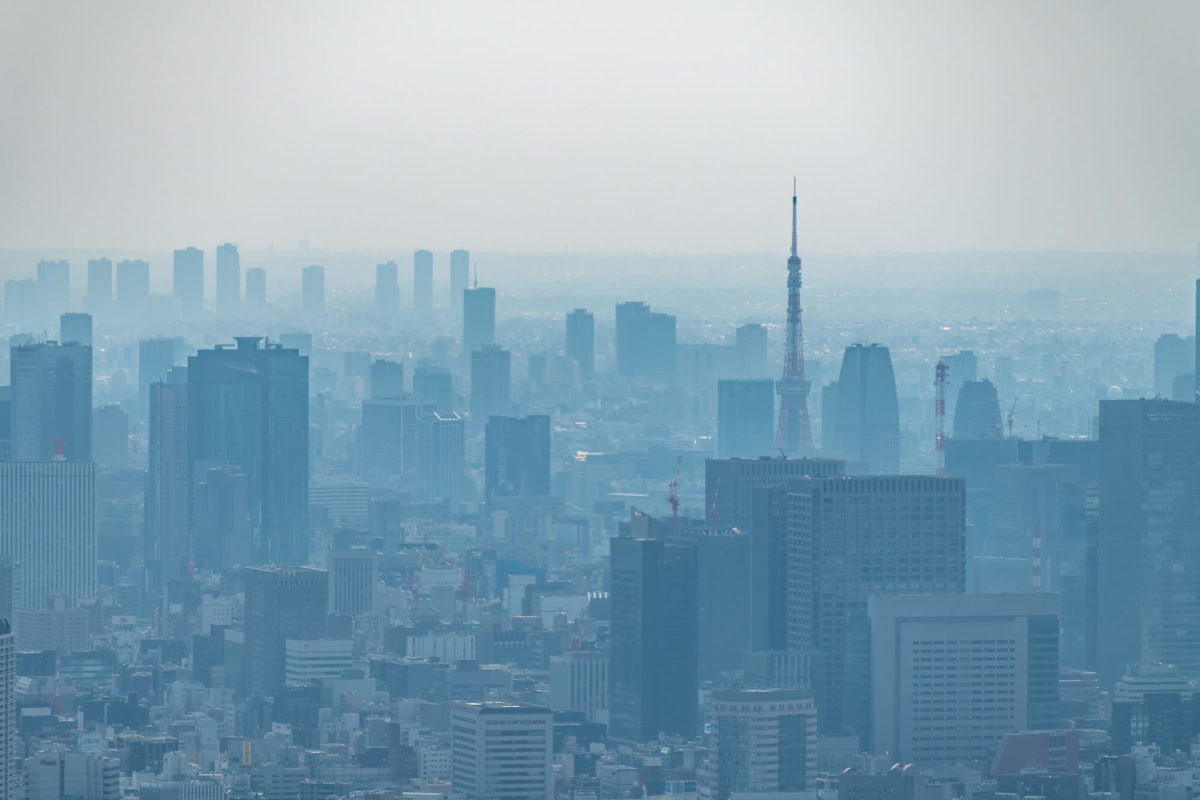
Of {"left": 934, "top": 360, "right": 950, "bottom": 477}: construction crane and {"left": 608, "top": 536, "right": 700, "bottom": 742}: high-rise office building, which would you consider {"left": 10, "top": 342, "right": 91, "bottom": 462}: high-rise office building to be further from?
{"left": 608, "top": 536, "right": 700, "bottom": 742}: high-rise office building

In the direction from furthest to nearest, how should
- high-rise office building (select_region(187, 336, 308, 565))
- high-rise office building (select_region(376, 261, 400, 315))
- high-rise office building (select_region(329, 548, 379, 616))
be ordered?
high-rise office building (select_region(187, 336, 308, 565)) → high-rise office building (select_region(376, 261, 400, 315)) → high-rise office building (select_region(329, 548, 379, 616))

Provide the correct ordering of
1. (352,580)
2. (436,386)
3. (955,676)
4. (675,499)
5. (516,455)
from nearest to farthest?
(955,676)
(675,499)
(352,580)
(516,455)
(436,386)

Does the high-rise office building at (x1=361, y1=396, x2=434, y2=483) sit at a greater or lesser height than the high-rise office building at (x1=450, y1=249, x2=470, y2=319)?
lesser

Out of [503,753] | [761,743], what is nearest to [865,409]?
[761,743]

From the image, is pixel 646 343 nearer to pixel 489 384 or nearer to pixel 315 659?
pixel 489 384

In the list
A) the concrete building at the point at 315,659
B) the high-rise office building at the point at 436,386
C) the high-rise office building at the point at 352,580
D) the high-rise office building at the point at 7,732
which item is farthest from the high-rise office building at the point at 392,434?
the high-rise office building at the point at 7,732

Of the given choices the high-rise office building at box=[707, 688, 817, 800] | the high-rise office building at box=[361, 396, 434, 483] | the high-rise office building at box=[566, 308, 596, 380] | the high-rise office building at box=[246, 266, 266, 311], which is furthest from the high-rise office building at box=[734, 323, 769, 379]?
the high-rise office building at box=[707, 688, 817, 800]
